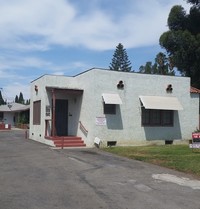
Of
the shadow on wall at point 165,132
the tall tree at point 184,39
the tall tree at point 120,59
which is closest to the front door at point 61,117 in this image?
the shadow on wall at point 165,132

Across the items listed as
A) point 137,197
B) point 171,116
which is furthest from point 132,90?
point 137,197

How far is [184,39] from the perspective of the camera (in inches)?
1342

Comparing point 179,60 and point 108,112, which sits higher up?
point 179,60

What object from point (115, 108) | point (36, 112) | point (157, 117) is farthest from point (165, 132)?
point (36, 112)

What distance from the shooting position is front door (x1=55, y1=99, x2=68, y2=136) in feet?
81.0

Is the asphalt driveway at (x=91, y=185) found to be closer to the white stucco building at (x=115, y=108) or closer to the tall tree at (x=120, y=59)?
the white stucco building at (x=115, y=108)

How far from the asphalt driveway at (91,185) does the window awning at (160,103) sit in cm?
733

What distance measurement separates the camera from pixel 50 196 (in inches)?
362

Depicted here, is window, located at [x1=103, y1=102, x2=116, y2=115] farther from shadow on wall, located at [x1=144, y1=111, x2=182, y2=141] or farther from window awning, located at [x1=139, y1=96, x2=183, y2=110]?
shadow on wall, located at [x1=144, y1=111, x2=182, y2=141]

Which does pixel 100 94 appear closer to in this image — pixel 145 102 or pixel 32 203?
pixel 145 102

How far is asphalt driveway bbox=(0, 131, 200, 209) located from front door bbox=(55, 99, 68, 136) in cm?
858

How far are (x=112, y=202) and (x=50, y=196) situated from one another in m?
1.47

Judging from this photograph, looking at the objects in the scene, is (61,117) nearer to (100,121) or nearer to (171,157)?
(100,121)

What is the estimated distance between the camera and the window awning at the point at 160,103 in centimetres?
2283
